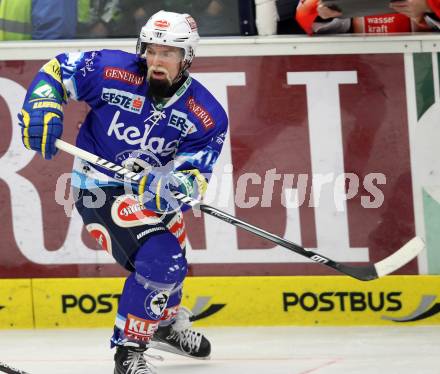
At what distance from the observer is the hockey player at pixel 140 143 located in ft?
15.8

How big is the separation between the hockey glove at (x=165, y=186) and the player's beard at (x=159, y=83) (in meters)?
0.30

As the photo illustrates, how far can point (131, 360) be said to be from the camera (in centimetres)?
489

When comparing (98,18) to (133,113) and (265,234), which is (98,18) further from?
(265,234)

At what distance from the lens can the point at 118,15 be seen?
20.0 ft

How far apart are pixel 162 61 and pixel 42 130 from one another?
1.75ft

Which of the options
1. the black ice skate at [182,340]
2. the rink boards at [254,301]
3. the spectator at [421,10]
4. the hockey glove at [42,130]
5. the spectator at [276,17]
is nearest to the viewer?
the hockey glove at [42,130]

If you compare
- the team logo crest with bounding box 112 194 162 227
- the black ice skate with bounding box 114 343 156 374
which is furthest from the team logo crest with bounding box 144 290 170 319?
the team logo crest with bounding box 112 194 162 227

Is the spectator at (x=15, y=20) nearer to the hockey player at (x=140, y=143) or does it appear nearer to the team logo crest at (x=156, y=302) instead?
the hockey player at (x=140, y=143)

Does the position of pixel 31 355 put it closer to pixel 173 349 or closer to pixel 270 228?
pixel 173 349

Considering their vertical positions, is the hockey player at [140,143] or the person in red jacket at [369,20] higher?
the person in red jacket at [369,20]

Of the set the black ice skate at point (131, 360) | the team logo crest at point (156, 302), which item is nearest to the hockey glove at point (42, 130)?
the team logo crest at point (156, 302)

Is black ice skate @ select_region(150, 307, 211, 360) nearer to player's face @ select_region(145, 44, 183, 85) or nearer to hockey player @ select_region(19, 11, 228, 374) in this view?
hockey player @ select_region(19, 11, 228, 374)

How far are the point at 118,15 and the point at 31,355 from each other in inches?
66.4

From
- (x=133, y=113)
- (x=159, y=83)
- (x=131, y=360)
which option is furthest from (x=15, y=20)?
(x=131, y=360)
